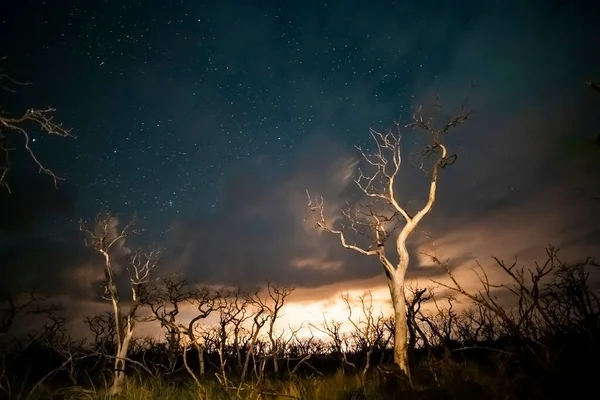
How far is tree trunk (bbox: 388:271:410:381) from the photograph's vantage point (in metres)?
10.4

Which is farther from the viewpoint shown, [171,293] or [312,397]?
[171,293]

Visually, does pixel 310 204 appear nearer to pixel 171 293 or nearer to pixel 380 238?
pixel 380 238

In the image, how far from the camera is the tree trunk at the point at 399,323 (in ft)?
34.2

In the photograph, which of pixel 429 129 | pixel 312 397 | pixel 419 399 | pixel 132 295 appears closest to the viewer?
pixel 419 399

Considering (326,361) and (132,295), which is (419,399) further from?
(326,361)

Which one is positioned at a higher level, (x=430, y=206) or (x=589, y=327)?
(x=430, y=206)

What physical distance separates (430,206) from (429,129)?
3007 millimetres

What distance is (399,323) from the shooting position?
11.0 meters

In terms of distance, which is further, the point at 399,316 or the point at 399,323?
the point at 399,316

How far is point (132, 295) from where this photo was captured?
1925 centimetres

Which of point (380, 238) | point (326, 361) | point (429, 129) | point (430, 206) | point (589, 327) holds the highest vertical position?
point (429, 129)

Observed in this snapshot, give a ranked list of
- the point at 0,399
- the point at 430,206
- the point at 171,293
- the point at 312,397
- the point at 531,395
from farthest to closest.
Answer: the point at 171,293, the point at 430,206, the point at 312,397, the point at 0,399, the point at 531,395

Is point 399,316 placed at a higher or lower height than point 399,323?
higher

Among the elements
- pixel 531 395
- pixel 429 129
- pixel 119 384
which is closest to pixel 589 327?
pixel 531 395
